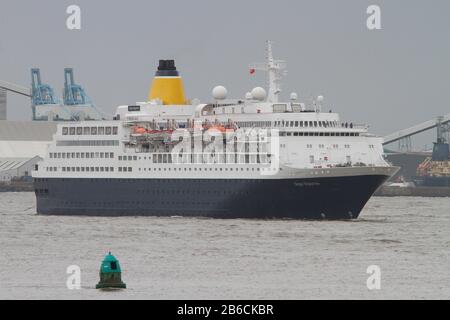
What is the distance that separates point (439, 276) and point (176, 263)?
8.65 meters

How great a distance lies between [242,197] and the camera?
69250 mm

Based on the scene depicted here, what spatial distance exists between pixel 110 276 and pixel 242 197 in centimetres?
2832

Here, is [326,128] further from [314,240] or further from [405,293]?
[405,293]

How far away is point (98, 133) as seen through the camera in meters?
76.3

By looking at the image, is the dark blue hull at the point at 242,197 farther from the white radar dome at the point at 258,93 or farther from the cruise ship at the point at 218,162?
the white radar dome at the point at 258,93

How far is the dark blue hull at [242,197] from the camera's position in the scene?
6862 cm

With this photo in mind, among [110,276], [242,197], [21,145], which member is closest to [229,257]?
[110,276]

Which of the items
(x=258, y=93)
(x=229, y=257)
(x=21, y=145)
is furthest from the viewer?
(x=21, y=145)

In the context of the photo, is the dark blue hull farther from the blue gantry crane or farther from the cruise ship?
the blue gantry crane

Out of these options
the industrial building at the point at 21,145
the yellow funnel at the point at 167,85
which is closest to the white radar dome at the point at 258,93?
the yellow funnel at the point at 167,85

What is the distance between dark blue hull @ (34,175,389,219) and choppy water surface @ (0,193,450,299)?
119 cm

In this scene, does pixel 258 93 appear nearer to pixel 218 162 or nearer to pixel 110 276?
pixel 218 162

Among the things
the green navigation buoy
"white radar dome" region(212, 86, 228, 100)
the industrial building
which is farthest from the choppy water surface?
the industrial building
